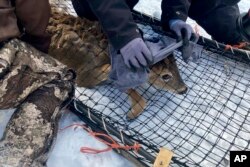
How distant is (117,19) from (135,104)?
48cm

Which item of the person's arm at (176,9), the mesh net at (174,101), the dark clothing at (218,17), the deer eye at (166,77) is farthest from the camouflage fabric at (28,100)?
the dark clothing at (218,17)

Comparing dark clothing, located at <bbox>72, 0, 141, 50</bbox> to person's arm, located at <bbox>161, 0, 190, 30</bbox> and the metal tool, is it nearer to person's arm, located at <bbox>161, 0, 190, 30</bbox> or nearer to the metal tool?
the metal tool

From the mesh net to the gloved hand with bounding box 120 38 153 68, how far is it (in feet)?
0.64

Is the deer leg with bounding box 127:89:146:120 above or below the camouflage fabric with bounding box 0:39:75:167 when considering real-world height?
below

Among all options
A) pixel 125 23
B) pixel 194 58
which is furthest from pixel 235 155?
pixel 125 23

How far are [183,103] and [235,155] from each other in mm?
442

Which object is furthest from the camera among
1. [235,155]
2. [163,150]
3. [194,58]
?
[194,58]

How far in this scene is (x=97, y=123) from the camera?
1.84 metres

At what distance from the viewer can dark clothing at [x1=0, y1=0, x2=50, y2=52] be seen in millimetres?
1551

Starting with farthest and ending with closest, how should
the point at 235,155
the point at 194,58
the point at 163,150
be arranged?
1. the point at 194,58
2. the point at 235,155
3. the point at 163,150

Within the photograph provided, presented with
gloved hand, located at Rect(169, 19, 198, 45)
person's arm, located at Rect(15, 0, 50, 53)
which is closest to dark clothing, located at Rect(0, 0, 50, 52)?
person's arm, located at Rect(15, 0, 50, 53)

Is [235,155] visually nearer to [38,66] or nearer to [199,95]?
[199,95]

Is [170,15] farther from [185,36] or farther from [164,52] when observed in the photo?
[164,52]

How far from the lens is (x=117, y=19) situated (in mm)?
1771
